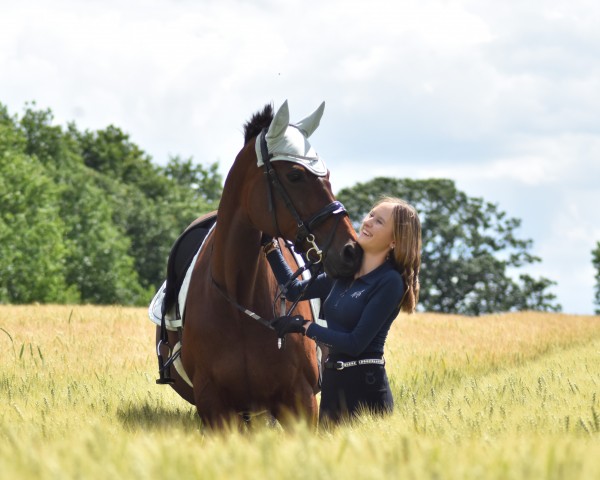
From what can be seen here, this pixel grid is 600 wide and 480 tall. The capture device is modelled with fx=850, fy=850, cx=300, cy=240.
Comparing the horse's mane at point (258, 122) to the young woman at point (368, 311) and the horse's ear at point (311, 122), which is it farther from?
the young woman at point (368, 311)

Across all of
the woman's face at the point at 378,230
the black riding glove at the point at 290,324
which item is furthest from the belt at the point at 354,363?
the woman's face at the point at 378,230

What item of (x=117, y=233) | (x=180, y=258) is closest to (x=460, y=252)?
(x=117, y=233)

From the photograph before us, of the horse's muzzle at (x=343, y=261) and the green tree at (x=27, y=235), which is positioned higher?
the green tree at (x=27, y=235)

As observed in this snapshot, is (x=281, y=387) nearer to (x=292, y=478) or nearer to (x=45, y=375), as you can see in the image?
(x=292, y=478)

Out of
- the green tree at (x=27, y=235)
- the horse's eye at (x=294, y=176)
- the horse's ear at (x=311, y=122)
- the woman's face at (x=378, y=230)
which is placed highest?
the green tree at (x=27, y=235)

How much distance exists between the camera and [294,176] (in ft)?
18.9

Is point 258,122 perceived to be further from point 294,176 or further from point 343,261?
point 343,261

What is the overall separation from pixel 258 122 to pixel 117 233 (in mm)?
48520

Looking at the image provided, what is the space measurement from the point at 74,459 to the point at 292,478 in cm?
85

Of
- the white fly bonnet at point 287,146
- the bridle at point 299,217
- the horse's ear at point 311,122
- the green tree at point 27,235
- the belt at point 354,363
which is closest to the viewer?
the bridle at point 299,217

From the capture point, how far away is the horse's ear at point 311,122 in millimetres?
6316

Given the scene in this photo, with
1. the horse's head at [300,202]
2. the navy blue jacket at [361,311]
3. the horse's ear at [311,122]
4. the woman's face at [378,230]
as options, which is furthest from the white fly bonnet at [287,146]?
the navy blue jacket at [361,311]

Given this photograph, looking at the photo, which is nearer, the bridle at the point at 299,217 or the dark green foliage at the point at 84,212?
the bridle at the point at 299,217

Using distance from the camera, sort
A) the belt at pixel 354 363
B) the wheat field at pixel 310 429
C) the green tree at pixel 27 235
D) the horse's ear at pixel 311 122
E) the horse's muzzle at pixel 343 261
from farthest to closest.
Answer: the green tree at pixel 27 235
the horse's ear at pixel 311 122
the belt at pixel 354 363
the horse's muzzle at pixel 343 261
the wheat field at pixel 310 429
